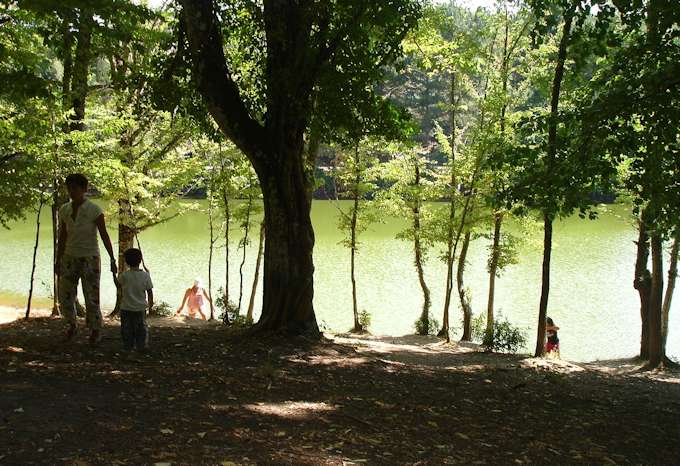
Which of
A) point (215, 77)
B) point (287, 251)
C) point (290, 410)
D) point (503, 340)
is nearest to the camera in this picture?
point (290, 410)

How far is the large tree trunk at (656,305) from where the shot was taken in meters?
11.4

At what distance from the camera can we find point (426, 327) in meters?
19.0

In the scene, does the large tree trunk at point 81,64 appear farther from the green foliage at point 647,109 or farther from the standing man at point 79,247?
the green foliage at point 647,109

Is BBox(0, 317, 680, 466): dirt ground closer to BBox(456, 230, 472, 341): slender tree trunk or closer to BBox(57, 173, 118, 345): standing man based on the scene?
BBox(57, 173, 118, 345): standing man

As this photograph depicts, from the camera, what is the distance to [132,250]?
241 inches

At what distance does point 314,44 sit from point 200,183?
9.95 meters

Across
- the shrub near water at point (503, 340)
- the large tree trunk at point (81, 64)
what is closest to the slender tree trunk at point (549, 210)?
the shrub near water at point (503, 340)

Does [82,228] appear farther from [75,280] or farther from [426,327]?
[426,327]

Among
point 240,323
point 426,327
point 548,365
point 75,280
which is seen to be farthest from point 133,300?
point 426,327

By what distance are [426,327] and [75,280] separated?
1419 centimetres

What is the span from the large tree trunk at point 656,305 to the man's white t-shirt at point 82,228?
945 centimetres

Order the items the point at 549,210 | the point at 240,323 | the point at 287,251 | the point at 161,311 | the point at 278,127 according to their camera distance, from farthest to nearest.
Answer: the point at 161,311 → the point at 240,323 → the point at 287,251 → the point at 278,127 → the point at 549,210

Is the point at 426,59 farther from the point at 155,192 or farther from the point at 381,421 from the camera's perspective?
the point at 381,421

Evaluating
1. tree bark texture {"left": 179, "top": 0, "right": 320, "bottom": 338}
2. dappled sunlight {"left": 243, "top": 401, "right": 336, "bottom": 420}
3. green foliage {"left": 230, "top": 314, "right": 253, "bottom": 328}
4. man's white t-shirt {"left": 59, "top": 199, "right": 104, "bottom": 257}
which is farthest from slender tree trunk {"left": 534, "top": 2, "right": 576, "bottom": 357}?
green foliage {"left": 230, "top": 314, "right": 253, "bottom": 328}
